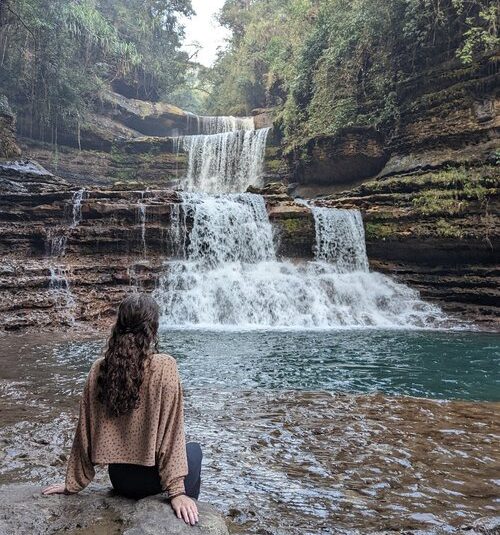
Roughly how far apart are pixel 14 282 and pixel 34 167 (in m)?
7.14

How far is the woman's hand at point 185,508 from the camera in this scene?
6.79 ft

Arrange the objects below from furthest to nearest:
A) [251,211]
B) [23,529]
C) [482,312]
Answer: [251,211], [482,312], [23,529]

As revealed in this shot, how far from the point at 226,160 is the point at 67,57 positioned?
9.29 meters

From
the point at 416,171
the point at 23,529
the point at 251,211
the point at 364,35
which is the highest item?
the point at 364,35

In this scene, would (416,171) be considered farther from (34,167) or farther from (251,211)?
(34,167)

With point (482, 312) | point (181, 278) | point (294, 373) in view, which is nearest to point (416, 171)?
point (482, 312)

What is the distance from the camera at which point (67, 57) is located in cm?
2327

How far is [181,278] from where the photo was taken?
14.7m

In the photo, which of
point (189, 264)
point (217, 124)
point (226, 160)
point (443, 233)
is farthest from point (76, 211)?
point (217, 124)

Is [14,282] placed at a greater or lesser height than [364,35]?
lesser

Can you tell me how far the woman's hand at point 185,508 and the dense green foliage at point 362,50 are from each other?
16631mm

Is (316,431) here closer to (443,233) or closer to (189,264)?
(189,264)

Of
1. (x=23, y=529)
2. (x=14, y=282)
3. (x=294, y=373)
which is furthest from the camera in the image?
(x=14, y=282)

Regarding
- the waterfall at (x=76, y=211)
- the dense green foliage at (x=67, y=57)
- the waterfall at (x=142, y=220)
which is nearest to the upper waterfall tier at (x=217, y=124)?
the dense green foliage at (x=67, y=57)
